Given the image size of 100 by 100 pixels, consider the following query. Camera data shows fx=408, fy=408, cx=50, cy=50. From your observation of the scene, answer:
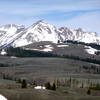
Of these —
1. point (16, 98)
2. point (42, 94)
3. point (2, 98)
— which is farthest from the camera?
point (42, 94)

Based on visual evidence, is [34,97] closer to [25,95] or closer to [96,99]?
[25,95]

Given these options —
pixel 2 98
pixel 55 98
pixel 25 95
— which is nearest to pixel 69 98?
pixel 55 98

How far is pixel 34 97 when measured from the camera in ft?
450

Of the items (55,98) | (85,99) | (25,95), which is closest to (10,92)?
(25,95)

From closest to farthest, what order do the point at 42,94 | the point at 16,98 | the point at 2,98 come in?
the point at 2,98 → the point at 16,98 → the point at 42,94

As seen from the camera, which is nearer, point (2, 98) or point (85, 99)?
point (2, 98)

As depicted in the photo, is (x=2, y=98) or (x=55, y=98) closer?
(x=2, y=98)

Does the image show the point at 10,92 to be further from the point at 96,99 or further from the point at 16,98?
the point at 96,99

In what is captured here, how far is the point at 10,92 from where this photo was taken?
14000cm

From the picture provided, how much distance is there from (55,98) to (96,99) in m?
14.1

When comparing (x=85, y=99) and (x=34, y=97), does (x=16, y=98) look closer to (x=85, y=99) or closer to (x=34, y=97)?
(x=34, y=97)

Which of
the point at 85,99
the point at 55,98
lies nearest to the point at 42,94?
the point at 55,98

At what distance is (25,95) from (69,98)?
15.5 m

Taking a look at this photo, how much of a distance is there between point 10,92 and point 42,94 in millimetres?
11711
